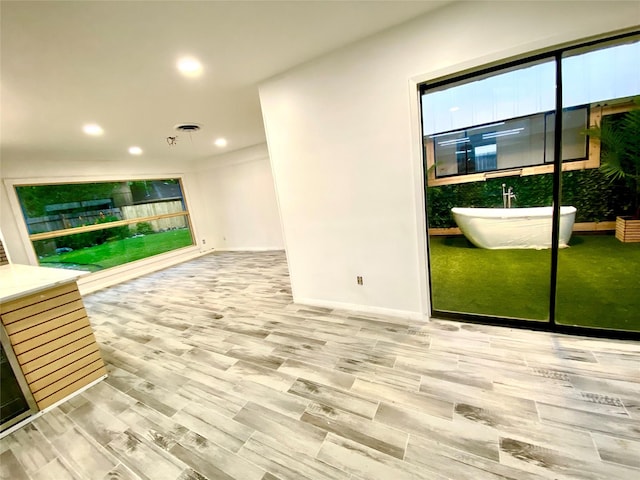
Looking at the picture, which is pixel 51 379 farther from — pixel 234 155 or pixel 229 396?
pixel 234 155

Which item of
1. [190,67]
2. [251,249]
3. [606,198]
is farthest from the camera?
[251,249]

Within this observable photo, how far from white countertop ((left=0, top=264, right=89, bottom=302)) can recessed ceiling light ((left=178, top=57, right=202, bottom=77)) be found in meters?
1.92

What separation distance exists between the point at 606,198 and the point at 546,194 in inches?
19.1

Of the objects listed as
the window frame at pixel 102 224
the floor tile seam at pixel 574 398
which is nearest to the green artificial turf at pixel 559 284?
the floor tile seam at pixel 574 398

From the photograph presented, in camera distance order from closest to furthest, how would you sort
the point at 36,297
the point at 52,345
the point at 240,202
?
the point at 36,297, the point at 52,345, the point at 240,202

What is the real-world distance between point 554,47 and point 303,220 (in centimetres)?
246

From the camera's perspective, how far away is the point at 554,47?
1.80 metres

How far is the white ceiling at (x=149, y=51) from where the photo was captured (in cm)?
164

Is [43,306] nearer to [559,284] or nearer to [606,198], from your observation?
[559,284]

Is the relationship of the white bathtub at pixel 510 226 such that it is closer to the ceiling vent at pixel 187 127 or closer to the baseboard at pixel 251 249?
the ceiling vent at pixel 187 127

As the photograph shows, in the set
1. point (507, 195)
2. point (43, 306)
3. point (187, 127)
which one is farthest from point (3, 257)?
point (507, 195)

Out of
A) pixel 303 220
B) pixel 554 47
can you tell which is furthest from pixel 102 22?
pixel 554 47

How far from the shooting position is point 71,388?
211cm

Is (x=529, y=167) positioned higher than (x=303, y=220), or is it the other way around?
(x=529, y=167)
